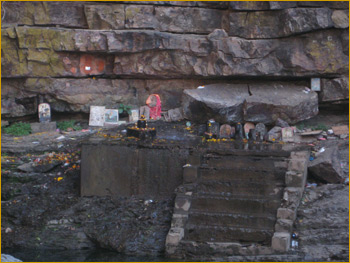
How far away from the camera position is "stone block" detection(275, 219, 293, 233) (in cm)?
830

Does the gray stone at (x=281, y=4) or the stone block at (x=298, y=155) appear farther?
the gray stone at (x=281, y=4)

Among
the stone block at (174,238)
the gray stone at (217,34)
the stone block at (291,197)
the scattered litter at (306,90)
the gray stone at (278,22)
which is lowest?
the stone block at (174,238)

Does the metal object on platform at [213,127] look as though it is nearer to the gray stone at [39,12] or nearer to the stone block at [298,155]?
the stone block at [298,155]

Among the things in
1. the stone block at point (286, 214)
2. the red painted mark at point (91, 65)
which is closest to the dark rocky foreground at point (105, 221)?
the stone block at point (286, 214)

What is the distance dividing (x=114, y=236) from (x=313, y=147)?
16.5 ft

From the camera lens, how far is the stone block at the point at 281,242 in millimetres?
8031

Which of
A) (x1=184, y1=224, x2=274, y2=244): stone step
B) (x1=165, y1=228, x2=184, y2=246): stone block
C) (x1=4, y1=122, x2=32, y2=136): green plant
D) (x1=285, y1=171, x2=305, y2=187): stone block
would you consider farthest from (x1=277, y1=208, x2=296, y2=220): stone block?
(x1=4, y1=122, x2=32, y2=136): green plant

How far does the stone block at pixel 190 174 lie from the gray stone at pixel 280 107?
3.96m

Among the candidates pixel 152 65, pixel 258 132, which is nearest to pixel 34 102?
pixel 152 65

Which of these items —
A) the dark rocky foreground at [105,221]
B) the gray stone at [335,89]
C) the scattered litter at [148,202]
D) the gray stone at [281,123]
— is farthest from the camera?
the gray stone at [335,89]

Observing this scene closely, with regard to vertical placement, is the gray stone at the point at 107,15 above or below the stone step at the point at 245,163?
above

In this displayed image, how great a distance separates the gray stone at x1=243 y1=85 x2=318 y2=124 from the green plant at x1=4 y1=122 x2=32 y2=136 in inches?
229

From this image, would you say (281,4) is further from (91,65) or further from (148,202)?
(148,202)

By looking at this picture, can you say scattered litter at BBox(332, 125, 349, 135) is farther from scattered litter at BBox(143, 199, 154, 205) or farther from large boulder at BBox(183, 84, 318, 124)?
scattered litter at BBox(143, 199, 154, 205)
